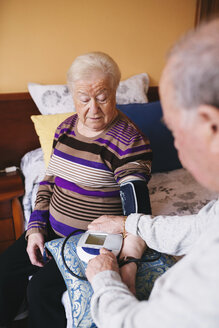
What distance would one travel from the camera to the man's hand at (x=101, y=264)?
2.55ft

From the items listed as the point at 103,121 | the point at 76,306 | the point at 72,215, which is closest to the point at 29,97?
the point at 103,121

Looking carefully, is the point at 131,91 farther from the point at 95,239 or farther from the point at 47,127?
the point at 95,239

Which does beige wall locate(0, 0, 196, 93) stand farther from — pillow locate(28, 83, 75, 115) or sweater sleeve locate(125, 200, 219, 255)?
sweater sleeve locate(125, 200, 219, 255)

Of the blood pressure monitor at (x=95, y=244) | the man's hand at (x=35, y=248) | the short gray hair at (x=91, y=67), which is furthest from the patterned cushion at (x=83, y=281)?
the short gray hair at (x=91, y=67)

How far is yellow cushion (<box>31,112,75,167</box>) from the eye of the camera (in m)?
1.75

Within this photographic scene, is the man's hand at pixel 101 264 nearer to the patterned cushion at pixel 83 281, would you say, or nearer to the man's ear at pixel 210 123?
the patterned cushion at pixel 83 281

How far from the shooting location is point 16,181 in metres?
1.79

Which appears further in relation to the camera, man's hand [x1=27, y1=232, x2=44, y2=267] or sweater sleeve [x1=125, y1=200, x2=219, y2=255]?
man's hand [x1=27, y1=232, x2=44, y2=267]

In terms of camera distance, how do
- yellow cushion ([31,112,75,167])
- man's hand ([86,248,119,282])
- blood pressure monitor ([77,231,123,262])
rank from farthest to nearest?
yellow cushion ([31,112,75,167])
blood pressure monitor ([77,231,123,262])
man's hand ([86,248,119,282])

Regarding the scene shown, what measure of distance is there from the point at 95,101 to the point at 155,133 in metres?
0.77

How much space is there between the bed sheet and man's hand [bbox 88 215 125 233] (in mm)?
442

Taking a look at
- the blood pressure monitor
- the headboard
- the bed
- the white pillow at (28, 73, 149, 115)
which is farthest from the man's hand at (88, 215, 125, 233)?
the headboard

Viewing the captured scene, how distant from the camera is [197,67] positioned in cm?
48

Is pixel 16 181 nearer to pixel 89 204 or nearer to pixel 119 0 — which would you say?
pixel 89 204
